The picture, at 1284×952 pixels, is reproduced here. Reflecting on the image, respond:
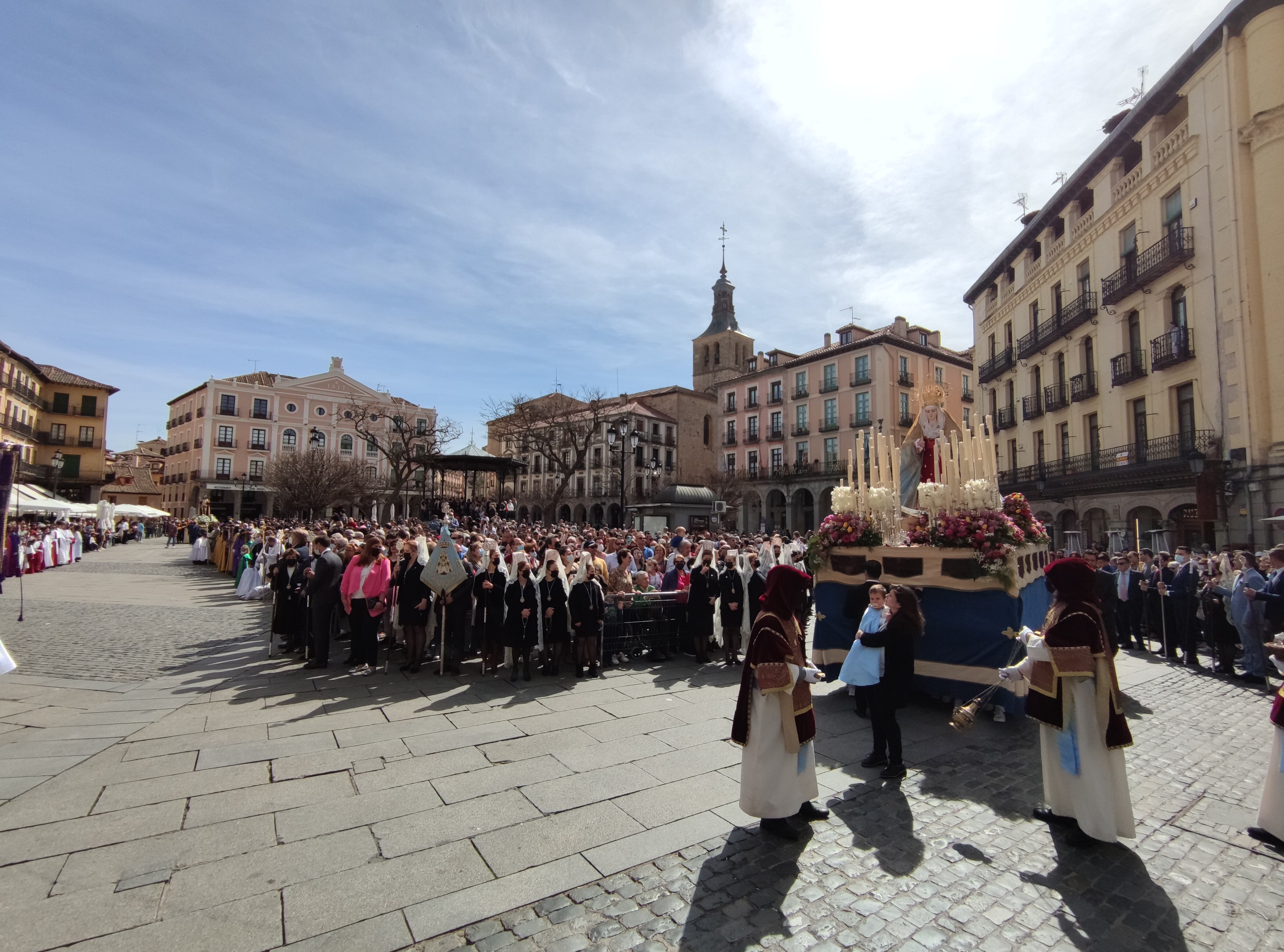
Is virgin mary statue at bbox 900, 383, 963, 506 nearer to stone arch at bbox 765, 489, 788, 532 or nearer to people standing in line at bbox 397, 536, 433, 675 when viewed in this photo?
people standing in line at bbox 397, 536, 433, 675

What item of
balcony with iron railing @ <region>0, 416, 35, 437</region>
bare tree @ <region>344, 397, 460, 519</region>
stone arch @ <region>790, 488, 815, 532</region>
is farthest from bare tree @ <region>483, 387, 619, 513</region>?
balcony with iron railing @ <region>0, 416, 35, 437</region>

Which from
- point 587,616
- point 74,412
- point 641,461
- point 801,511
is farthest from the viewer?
point 641,461

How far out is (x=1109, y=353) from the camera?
70.9 ft

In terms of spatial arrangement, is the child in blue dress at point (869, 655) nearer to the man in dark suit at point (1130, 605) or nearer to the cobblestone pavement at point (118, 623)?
the man in dark suit at point (1130, 605)

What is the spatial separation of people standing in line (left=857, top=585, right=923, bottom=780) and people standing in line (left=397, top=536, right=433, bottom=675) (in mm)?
5606

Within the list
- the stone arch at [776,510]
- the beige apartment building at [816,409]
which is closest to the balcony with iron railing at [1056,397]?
the beige apartment building at [816,409]

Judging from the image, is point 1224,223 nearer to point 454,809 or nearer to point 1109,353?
point 1109,353

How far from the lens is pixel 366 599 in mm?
8297

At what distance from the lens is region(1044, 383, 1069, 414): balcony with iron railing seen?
953 inches

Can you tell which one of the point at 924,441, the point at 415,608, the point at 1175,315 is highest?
the point at 1175,315

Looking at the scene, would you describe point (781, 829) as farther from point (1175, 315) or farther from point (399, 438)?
point (399, 438)

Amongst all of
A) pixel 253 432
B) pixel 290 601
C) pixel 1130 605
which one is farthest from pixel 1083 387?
pixel 253 432

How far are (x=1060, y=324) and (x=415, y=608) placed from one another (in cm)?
2561

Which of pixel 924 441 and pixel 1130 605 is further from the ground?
pixel 924 441
